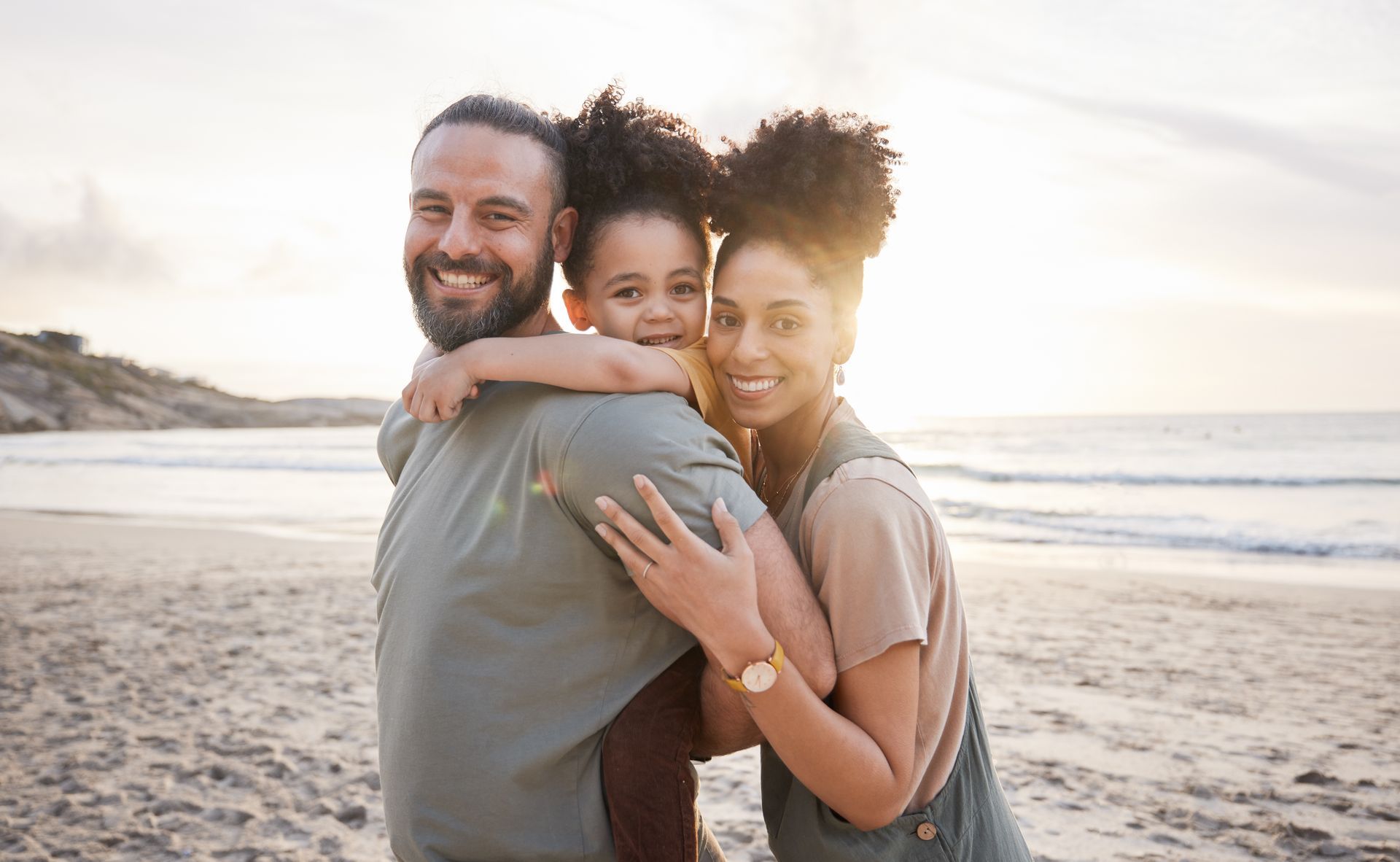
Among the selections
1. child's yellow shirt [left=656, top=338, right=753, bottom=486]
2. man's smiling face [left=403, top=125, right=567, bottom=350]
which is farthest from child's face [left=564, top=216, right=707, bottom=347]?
man's smiling face [left=403, top=125, right=567, bottom=350]

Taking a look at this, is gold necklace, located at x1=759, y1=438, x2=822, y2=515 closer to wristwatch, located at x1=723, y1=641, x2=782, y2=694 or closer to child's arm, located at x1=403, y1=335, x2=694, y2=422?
child's arm, located at x1=403, y1=335, x2=694, y2=422

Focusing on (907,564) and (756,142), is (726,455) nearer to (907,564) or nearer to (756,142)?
(907,564)

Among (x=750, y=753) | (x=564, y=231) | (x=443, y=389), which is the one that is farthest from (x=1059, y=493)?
(x=443, y=389)

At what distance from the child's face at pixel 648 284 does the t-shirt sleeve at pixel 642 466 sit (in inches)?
41.0

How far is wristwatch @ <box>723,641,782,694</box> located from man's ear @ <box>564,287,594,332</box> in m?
1.48

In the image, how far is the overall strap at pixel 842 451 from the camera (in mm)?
2049

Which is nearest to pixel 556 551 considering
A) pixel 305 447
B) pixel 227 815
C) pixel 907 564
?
pixel 907 564

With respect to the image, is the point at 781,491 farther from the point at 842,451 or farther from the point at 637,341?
the point at 637,341

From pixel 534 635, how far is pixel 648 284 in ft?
4.34

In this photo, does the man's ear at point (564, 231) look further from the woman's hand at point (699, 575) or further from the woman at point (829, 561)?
the woman's hand at point (699, 575)

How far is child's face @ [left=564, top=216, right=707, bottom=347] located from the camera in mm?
2705

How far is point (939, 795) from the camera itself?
2018 millimetres

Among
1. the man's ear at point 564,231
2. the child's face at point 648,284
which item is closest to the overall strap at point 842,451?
the child's face at point 648,284

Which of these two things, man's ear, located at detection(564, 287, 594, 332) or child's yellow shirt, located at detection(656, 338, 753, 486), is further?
man's ear, located at detection(564, 287, 594, 332)
